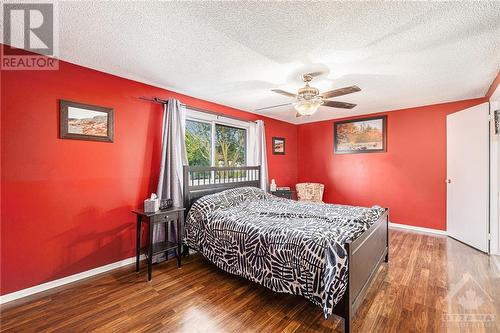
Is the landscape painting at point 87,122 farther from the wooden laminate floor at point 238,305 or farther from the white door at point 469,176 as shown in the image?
the white door at point 469,176

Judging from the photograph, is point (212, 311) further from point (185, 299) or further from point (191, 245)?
point (191, 245)

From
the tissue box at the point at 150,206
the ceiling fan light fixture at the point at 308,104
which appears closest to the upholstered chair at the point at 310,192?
the ceiling fan light fixture at the point at 308,104

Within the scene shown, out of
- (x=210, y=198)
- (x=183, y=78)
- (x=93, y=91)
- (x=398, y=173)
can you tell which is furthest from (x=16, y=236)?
(x=398, y=173)

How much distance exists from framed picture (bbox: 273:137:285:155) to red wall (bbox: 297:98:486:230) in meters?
1.07

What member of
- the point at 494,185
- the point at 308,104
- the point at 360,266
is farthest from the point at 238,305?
the point at 494,185

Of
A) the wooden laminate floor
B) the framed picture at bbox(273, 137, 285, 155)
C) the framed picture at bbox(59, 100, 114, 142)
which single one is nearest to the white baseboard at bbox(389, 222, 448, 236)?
the wooden laminate floor

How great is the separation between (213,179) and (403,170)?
3.94 m

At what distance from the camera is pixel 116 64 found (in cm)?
265

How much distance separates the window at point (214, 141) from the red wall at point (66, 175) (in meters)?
0.64

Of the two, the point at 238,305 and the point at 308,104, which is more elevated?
the point at 308,104

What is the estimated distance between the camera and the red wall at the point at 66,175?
224 centimetres

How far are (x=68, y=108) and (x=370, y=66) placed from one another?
11.9 feet

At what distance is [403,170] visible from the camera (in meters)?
4.61

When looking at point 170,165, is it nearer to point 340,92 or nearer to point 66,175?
point 66,175
